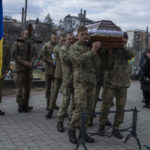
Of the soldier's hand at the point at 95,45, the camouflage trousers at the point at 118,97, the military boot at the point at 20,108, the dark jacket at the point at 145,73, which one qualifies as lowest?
the military boot at the point at 20,108

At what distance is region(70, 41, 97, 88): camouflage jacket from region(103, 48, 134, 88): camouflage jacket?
474 mm

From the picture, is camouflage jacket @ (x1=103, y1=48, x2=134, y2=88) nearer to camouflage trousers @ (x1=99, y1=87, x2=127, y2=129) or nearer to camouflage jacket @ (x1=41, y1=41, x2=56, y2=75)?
camouflage trousers @ (x1=99, y1=87, x2=127, y2=129)

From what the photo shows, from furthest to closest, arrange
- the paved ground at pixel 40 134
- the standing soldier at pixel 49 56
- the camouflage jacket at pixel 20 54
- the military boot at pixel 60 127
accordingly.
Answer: the standing soldier at pixel 49 56 → the camouflage jacket at pixel 20 54 → the military boot at pixel 60 127 → the paved ground at pixel 40 134

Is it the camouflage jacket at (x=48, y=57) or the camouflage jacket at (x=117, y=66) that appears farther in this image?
the camouflage jacket at (x=48, y=57)

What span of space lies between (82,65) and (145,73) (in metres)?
4.89

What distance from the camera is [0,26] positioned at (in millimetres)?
5625

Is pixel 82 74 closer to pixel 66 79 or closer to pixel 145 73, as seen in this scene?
pixel 66 79

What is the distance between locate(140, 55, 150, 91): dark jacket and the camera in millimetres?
8914

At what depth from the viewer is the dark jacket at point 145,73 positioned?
29.2ft

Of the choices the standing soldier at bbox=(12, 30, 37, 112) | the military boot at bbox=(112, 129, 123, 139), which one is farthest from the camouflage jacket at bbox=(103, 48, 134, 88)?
the standing soldier at bbox=(12, 30, 37, 112)

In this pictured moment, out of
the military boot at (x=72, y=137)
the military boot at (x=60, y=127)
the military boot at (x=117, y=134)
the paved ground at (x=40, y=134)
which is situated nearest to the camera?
the paved ground at (x=40, y=134)

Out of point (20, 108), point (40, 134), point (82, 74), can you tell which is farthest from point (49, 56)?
point (82, 74)

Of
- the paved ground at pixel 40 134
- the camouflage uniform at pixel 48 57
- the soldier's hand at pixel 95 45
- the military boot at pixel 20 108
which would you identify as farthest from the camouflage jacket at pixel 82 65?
the military boot at pixel 20 108

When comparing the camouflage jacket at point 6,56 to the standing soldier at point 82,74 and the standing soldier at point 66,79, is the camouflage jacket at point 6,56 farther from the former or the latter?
the standing soldier at point 82,74
